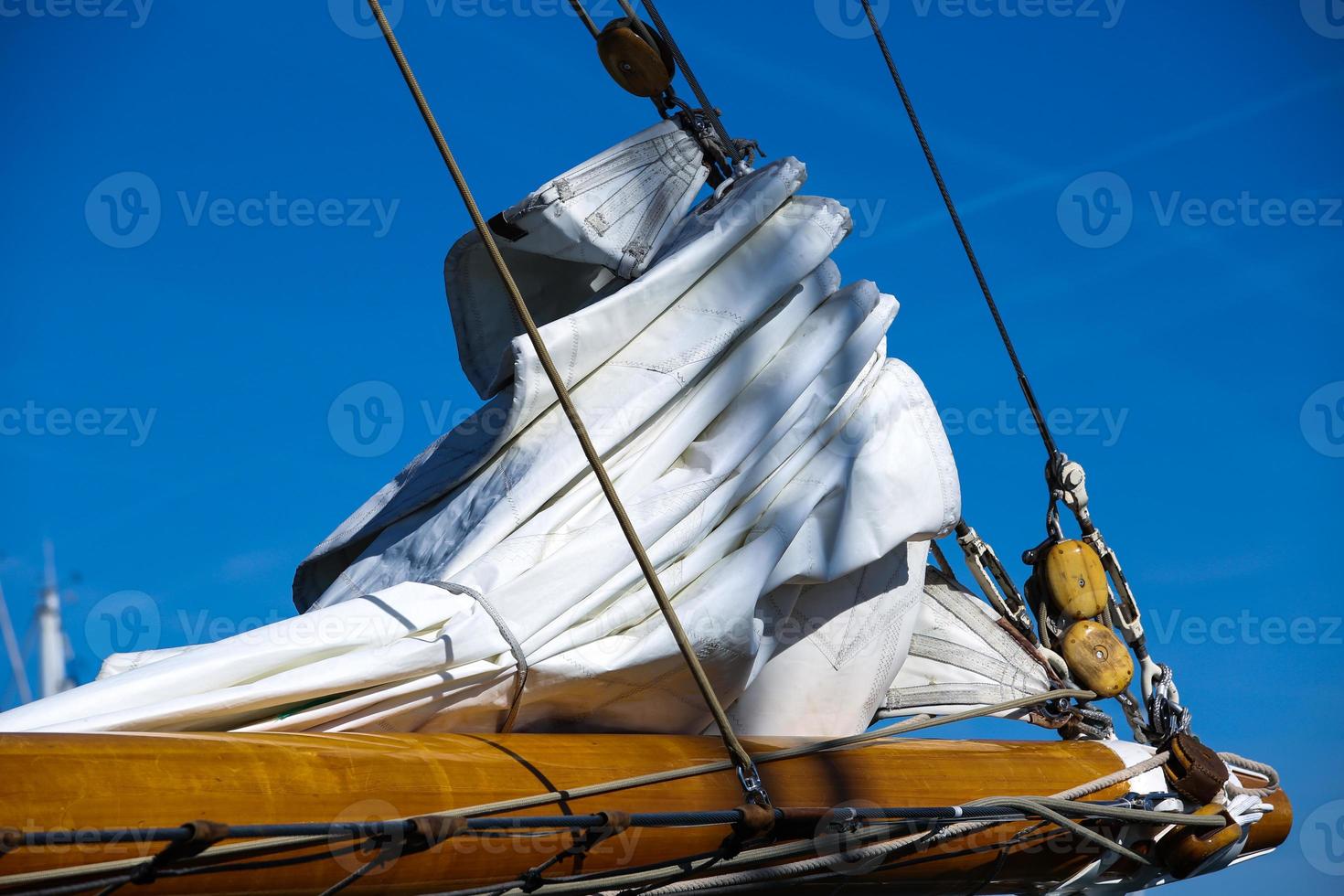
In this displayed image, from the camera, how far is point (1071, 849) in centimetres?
318

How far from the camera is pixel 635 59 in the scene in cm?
398

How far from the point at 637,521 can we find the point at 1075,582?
6.01 feet

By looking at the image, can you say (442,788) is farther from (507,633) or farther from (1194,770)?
(1194,770)

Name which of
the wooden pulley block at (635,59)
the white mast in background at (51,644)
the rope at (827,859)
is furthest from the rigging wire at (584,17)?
the white mast in background at (51,644)

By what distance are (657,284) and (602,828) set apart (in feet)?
4.47

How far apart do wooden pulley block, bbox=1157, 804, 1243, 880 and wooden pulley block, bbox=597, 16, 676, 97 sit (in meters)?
2.28

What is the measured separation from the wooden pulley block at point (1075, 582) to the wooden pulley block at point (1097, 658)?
81 mm

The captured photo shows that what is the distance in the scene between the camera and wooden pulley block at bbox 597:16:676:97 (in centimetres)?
396

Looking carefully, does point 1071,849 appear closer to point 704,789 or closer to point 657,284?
point 704,789

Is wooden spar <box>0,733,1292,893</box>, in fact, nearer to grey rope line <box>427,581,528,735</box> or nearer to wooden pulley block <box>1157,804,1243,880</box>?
grey rope line <box>427,581,528,735</box>

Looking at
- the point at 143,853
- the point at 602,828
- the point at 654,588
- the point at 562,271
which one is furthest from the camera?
Result: the point at 562,271

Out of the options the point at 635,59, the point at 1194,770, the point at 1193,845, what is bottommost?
the point at 1193,845

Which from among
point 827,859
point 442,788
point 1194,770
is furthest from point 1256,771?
point 442,788

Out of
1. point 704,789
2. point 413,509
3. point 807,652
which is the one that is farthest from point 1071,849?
point 413,509
